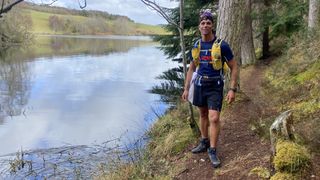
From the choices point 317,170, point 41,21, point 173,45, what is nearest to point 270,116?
point 317,170

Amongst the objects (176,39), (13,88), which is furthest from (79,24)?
(176,39)

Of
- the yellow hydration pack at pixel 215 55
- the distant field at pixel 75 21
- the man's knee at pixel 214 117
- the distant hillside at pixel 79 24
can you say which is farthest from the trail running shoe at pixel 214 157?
the distant hillside at pixel 79 24

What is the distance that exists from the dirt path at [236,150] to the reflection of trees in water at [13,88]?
1001cm

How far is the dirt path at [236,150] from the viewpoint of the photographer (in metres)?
4.99

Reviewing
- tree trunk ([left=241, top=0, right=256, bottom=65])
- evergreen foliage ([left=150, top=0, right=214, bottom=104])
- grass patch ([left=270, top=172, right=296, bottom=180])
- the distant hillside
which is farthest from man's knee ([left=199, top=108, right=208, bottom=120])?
the distant hillside

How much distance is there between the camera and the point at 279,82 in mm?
9977

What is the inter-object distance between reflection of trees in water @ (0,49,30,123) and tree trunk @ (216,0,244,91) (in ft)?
31.2

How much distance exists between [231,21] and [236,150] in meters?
3.43

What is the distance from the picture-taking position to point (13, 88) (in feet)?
73.5

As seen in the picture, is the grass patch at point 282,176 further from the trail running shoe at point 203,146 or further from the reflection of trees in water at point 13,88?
the reflection of trees in water at point 13,88

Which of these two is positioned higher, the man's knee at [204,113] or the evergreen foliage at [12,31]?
the evergreen foliage at [12,31]

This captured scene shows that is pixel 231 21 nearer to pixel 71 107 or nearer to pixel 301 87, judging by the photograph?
pixel 301 87

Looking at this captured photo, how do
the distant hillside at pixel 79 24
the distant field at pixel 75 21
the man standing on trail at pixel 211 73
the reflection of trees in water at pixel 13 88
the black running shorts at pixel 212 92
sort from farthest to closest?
the distant hillside at pixel 79 24 < the distant field at pixel 75 21 < the reflection of trees in water at pixel 13 88 < the black running shorts at pixel 212 92 < the man standing on trail at pixel 211 73

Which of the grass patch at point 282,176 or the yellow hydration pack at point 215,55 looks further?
the yellow hydration pack at point 215,55
